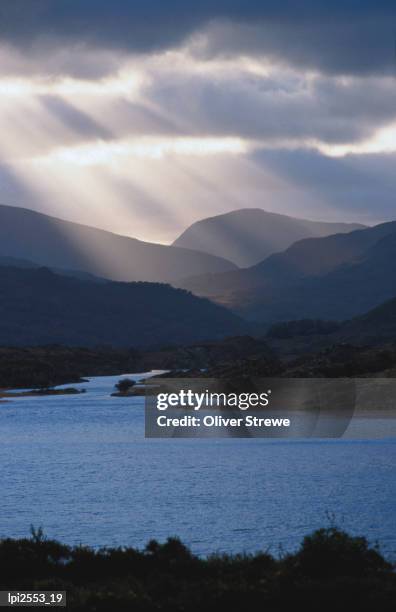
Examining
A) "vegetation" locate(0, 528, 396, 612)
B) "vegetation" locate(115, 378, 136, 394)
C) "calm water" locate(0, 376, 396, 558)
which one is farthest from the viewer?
"vegetation" locate(115, 378, 136, 394)

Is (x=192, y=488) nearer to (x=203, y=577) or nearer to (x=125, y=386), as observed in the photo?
(x=203, y=577)

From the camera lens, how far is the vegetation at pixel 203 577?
1912 centimetres

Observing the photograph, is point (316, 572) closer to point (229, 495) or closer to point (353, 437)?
point (229, 495)

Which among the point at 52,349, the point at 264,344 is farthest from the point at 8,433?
the point at 264,344

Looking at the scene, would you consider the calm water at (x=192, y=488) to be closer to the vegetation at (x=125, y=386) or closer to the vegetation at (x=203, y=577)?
the vegetation at (x=203, y=577)

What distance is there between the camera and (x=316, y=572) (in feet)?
71.6

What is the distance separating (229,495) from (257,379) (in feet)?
222

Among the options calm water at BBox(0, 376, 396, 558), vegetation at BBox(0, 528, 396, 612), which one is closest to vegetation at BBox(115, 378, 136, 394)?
calm water at BBox(0, 376, 396, 558)

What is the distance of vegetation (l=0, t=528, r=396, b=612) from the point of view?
62.7ft

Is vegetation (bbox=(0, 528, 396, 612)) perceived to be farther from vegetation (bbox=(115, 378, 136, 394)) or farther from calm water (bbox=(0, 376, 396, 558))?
vegetation (bbox=(115, 378, 136, 394))

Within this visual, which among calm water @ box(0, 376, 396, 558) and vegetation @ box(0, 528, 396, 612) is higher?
calm water @ box(0, 376, 396, 558)

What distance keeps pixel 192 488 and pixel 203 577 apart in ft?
76.5

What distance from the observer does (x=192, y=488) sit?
45.2 m

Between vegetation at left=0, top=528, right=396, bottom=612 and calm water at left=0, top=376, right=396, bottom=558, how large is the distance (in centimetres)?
384
